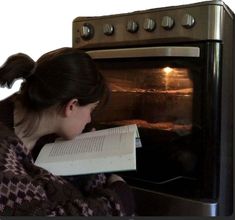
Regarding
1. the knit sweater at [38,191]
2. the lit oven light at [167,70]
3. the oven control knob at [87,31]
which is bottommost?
the knit sweater at [38,191]

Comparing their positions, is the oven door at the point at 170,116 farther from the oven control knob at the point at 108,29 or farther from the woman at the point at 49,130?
the woman at the point at 49,130

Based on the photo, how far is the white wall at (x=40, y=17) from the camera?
107 cm

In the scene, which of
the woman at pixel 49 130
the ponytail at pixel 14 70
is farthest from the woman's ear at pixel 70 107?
the ponytail at pixel 14 70

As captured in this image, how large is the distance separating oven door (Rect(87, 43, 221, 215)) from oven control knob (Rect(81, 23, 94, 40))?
0.07 m

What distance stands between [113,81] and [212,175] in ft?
1.44

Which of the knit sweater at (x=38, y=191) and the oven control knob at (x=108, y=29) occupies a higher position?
the oven control knob at (x=108, y=29)

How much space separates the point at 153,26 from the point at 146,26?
20 mm

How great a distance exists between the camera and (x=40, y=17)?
1.11 m

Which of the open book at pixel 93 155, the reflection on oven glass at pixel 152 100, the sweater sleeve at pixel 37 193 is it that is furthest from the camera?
the reflection on oven glass at pixel 152 100

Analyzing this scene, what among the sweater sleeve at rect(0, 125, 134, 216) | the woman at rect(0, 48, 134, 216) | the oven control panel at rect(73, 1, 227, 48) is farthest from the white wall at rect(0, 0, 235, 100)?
the sweater sleeve at rect(0, 125, 134, 216)

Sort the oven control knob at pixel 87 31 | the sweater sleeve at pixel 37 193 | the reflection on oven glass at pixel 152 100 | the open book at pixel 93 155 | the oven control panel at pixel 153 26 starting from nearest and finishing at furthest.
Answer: the sweater sleeve at pixel 37 193, the open book at pixel 93 155, the oven control panel at pixel 153 26, the reflection on oven glass at pixel 152 100, the oven control knob at pixel 87 31

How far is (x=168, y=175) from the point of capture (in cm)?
116

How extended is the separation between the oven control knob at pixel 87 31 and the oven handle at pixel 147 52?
0.06m

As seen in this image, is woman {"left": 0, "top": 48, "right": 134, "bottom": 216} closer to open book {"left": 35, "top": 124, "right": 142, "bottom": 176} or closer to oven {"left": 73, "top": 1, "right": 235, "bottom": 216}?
open book {"left": 35, "top": 124, "right": 142, "bottom": 176}
